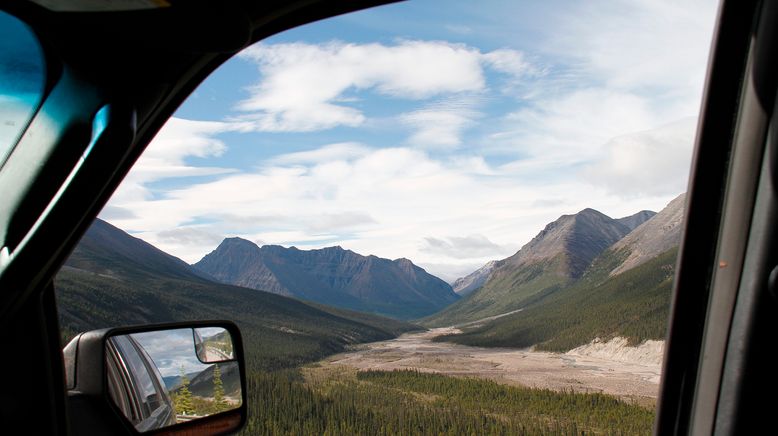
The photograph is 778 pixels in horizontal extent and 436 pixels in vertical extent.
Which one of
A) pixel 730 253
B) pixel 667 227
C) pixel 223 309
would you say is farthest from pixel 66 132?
pixel 223 309

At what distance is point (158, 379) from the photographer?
3.06 m

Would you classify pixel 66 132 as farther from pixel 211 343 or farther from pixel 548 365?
pixel 548 365

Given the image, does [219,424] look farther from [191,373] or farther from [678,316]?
[678,316]

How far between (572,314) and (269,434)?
89974 mm

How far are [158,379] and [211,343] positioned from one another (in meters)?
0.43

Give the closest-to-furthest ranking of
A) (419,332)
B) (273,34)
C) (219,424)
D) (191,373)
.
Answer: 1. (273,34)
2. (219,424)
3. (191,373)
4. (419,332)

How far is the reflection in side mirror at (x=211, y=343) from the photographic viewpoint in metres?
2.80

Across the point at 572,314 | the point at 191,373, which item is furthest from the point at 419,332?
the point at 191,373

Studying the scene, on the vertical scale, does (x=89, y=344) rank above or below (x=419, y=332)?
above

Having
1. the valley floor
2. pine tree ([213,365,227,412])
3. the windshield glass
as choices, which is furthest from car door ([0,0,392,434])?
the valley floor

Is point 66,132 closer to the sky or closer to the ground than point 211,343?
closer to the sky

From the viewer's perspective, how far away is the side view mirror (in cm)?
216

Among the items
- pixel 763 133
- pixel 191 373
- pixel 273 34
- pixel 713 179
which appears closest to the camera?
pixel 763 133

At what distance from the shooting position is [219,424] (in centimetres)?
252
